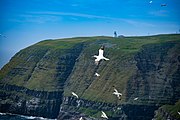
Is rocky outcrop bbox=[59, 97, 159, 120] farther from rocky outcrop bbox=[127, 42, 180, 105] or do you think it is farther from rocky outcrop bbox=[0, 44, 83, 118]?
rocky outcrop bbox=[0, 44, 83, 118]

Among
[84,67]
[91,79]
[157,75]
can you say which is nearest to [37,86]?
[84,67]

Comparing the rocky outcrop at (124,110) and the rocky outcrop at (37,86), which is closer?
the rocky outcrop at (124,110)

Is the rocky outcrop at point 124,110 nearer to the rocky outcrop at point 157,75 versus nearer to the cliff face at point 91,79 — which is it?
the cliff face at point 91,79

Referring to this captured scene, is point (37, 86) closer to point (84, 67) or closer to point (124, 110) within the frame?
point (84, 67)

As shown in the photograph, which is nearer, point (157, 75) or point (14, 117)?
point (14, 117)

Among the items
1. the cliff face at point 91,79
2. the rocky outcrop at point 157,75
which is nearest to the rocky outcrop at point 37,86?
the cliff face at point 91,79

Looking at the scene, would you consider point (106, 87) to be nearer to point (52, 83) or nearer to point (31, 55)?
point (52, 83)

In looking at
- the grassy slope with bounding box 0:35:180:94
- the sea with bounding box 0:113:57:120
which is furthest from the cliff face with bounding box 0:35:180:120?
the sea with bounding box 0:113:57:120
